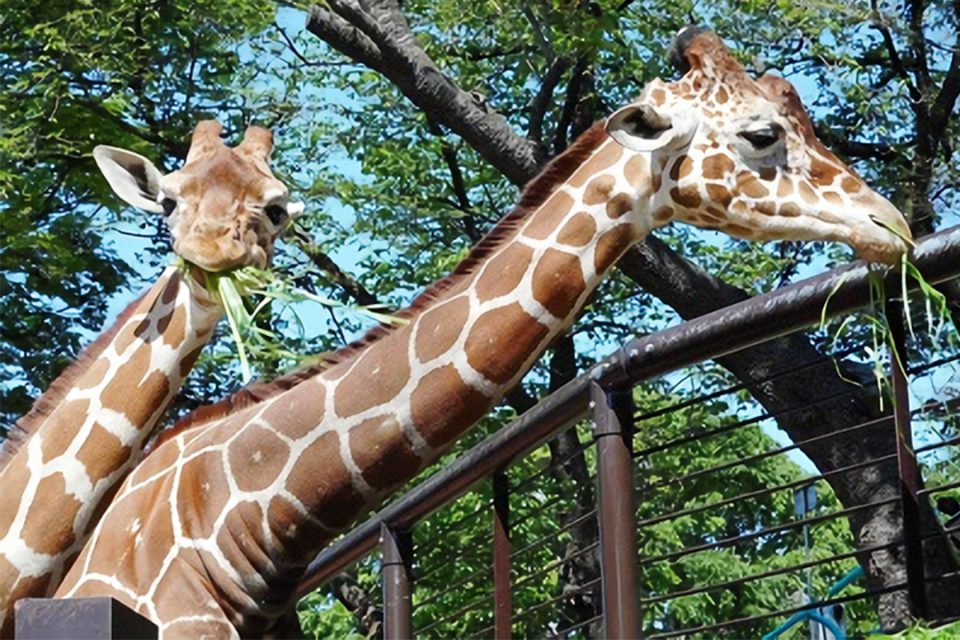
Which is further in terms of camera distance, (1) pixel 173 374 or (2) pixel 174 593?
(1) pixel 173 374

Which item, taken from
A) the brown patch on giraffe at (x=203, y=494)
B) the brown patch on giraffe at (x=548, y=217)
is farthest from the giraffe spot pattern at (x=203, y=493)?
the brown patch on giraffe at (x=548, y=217)

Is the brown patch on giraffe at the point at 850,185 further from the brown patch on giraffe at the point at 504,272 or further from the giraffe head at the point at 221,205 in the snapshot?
the giraffe head at the point at 221,205

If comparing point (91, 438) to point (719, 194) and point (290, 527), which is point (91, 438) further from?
point (719, 194)

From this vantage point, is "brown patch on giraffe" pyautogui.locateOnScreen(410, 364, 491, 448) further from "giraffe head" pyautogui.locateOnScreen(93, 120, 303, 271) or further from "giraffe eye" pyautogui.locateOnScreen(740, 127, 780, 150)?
"giraffe eye" pyautogui.locateOnScreen(740, 127, 780, 150)

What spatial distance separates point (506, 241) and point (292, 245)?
9.91 m

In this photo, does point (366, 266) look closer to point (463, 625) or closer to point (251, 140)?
point (463, 625)

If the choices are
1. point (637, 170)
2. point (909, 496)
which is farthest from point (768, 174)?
point (909, 496)

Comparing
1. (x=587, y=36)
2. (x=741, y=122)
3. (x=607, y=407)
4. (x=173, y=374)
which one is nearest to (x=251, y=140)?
(x=173, y=374)

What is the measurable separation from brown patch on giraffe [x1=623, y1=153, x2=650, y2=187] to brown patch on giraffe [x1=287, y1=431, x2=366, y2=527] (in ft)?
4.15

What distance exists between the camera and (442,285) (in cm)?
596

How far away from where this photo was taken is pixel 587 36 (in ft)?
45.5

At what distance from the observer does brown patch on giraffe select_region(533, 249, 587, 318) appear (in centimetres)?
574

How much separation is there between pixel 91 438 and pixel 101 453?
6 centimetres

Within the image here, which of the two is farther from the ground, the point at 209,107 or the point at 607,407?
the point at 209,107
